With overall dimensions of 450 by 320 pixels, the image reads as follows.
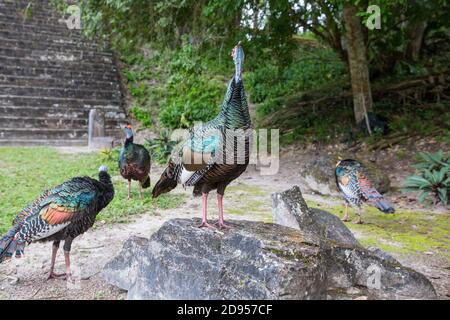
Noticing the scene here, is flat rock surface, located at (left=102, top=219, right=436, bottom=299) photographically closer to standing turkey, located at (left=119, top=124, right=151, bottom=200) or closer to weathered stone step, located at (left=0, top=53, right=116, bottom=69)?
standing turkey, located at (left=119, top=124, right=151, bottom=200)

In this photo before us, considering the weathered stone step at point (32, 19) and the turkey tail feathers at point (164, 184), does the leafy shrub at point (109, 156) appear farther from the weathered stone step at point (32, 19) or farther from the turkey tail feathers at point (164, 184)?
the weathered stone step at point (32, 19)

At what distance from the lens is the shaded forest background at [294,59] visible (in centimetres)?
865

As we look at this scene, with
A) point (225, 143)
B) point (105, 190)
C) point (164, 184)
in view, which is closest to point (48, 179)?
point (105, 190)

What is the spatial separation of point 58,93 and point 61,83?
505 mm

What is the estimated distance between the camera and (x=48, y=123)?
44.2ft

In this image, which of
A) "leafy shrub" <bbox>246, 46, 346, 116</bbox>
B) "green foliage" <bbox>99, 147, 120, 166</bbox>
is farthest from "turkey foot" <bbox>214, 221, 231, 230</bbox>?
"leafy shrub" <bbox>246, 46, 346, 116</bbox>

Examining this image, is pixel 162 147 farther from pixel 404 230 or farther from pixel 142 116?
pixel 404 230

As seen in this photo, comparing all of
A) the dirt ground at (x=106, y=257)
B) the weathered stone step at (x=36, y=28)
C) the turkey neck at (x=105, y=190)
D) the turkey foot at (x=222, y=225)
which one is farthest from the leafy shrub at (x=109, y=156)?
the turkey foot at (x=222, y=225)

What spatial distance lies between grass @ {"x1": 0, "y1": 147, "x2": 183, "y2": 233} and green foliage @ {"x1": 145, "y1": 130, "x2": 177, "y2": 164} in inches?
42.0

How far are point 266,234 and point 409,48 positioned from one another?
467 inches

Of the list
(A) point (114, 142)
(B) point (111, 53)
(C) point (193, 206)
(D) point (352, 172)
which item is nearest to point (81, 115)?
(A) point (114, 142)

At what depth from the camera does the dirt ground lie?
3.67 m

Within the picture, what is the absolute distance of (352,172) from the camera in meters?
5.94
